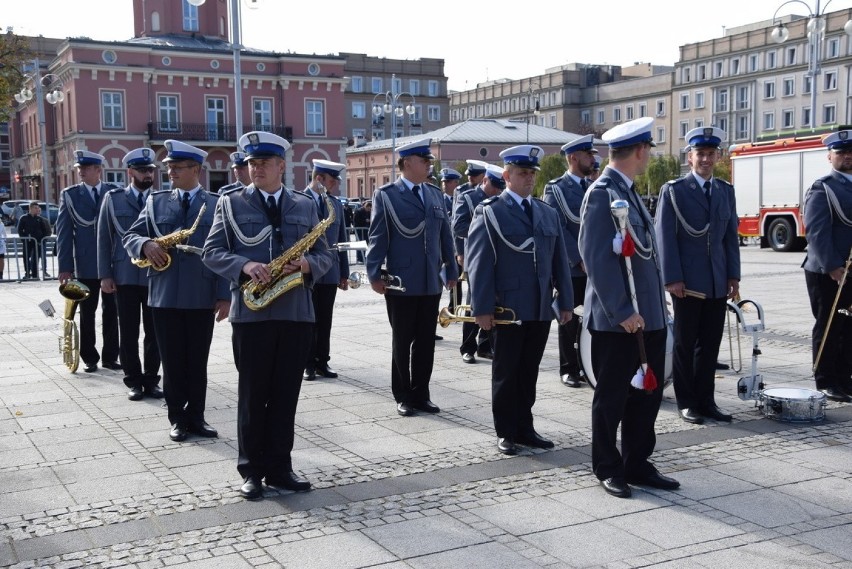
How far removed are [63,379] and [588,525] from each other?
20.4 ft

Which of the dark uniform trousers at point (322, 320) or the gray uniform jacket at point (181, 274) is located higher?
the gray uniform jacket at point (181, 274)

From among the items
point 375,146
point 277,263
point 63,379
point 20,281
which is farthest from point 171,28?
point 277,263

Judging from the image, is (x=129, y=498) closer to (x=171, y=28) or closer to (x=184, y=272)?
(x=184, y=272)

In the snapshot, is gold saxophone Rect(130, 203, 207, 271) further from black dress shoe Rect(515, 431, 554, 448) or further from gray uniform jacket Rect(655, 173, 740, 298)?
gray uniform jacket Rect(655, 173, 740, 298)

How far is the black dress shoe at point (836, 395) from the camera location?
7.89 metres

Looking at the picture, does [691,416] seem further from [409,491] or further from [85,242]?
[85,242]

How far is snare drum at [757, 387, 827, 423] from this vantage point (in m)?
7.09

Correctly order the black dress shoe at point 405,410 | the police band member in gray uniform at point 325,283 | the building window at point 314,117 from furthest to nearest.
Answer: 1. the building window at point 314,117
2. the police band member in gray uniform at point 325,283
3. the black dress shoe at point 405,410

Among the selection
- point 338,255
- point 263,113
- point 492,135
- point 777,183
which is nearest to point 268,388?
point 338,255

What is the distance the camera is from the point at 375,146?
73.0m

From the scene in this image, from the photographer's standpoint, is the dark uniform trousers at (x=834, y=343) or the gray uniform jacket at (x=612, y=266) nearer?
the gray uniform jacket at (x=612, y=266)

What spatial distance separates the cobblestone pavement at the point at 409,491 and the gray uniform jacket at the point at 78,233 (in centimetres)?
140

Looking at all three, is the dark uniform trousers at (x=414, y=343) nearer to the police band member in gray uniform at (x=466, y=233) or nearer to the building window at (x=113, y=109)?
the police band member in gray uniform at (x=466, y=233)

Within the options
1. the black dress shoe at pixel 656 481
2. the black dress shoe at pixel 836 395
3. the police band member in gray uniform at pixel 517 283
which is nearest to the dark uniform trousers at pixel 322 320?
the police band member in gray uniform at pixel 517 283
